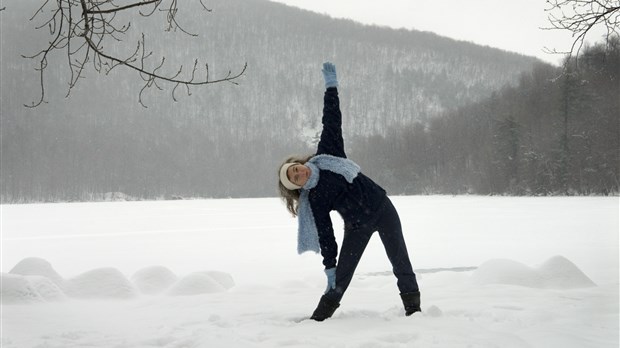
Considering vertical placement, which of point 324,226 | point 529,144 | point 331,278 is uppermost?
point 529,144

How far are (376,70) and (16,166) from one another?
83.1 meters

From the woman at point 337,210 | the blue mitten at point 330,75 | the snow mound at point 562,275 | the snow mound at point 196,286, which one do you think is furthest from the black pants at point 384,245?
the snow mound at point 562,275

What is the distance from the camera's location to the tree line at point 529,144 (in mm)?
39969

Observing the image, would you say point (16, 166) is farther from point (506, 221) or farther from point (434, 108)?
point (506, 221)

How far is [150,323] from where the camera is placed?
3.75 meters

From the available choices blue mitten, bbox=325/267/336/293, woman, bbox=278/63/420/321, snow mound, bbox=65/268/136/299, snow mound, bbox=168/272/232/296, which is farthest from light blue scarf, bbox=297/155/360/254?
snow mound, bbox=65/268/136/299

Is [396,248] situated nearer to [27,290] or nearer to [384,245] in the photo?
[384,245]

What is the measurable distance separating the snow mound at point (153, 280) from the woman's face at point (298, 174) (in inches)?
90.4

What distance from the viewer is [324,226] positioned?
12.1 ft

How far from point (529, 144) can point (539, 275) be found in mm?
45111

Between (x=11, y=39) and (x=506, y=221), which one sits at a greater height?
(x=11, y=39)

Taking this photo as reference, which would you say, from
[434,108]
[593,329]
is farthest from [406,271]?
[434,108]

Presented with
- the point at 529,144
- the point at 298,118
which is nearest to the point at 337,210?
the point at 529,144

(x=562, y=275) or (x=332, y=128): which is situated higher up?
(x=332, y=128)
